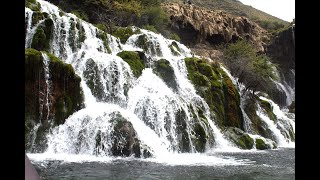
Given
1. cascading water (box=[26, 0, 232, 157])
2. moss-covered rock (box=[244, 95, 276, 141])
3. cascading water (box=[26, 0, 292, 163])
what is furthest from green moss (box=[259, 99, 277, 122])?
cascading water (box=[26, 0, 232, 157])

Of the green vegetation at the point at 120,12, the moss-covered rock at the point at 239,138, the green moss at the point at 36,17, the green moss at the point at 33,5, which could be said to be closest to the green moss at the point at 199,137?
the moss-covered rock at the point at 239,138

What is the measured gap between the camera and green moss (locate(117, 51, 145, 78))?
14.3 m

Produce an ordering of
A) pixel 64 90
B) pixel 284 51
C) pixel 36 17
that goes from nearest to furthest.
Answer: pixel 64 90
pixel 36 17
pixel 284 51

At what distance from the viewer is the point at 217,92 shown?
16266 millimetres

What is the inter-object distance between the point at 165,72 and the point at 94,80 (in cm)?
404

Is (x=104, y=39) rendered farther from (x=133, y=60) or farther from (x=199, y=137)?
(x=199, y=137)

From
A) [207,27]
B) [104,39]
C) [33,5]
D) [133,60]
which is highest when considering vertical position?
[207,27]

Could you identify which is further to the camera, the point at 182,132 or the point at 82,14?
the point at 82,14

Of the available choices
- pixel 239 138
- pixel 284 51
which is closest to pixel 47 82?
pixel 239 138

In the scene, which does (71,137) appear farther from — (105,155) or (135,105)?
(135,105)

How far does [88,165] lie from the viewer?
824 cm

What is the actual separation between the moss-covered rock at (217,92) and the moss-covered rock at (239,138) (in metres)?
0.51

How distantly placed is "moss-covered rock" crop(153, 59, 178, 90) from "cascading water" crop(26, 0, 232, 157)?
0.17 metres
